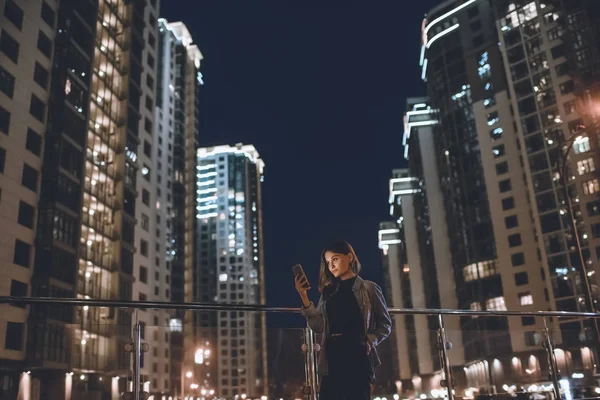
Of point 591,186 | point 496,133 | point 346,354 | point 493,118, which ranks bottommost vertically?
point 346,354

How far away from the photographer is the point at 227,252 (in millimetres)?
158250

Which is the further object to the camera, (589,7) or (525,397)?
(589,7)

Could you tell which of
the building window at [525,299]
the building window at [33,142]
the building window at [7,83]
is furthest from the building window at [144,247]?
the building window at [525,299]

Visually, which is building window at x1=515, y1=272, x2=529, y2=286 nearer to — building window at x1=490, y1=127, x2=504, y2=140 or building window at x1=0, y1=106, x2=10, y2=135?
building window at x1=490, y1=127, x2=504, y2=140

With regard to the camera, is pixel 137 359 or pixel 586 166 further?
pixel 586 166

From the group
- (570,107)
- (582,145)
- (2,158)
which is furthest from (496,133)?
(2,158)

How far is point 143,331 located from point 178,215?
80.6m

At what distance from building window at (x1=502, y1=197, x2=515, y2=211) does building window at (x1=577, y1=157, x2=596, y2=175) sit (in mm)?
11329

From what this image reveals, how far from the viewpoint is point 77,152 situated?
4925 cm

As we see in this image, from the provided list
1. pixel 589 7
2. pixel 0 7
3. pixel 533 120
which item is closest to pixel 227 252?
pixel 533 120

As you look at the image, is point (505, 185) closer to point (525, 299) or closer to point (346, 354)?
point (525, 299)

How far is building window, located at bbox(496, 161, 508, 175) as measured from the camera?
8175 cm

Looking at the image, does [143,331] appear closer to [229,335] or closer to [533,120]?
[229,335]

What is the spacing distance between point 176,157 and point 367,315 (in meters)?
87.1
